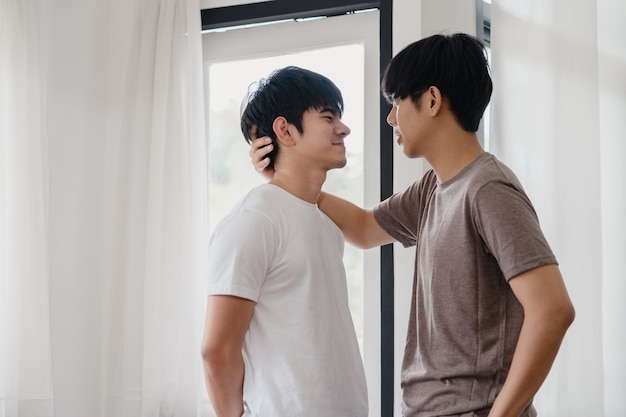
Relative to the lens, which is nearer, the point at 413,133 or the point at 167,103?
the point at 413,133

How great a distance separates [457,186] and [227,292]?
51 cm

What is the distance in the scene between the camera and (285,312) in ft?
5.45

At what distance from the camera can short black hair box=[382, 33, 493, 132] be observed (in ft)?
5.31

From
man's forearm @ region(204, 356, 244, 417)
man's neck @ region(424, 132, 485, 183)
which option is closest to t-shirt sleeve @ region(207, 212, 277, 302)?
man's forearm @ region(204, 356, 244, 417)

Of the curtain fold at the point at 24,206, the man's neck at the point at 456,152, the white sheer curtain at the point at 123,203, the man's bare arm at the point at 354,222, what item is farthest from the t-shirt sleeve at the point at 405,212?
the curtain fold at the point at 24,206

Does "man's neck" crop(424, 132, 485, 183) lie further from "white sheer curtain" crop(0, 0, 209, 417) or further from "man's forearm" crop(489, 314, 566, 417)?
"white sheer curtain" crop(0, 0, 209, 417)

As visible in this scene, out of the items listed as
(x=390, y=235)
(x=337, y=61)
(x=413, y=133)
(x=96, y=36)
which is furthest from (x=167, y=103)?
(x=413, y=133)

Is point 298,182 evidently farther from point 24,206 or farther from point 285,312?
point 24,206

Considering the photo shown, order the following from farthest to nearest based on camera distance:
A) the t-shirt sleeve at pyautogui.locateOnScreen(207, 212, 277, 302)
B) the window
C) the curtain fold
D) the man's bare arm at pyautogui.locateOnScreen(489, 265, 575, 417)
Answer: the window, the curtain fold, the t-shirt sleeve at pyautogui.locateOnScreen(207, 212, 277, 302), the man's bare arm at pyautogui.locateOnScreen(489, 265, 575, 417)

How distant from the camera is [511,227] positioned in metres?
1.40

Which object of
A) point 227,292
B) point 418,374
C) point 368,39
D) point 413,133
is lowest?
point 418,374

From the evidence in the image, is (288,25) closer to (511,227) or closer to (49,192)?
(49,192)

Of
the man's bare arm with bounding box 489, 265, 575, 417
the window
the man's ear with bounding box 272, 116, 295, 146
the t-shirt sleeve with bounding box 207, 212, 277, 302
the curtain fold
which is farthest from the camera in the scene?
the window

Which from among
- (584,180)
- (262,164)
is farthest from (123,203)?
(584,180)
